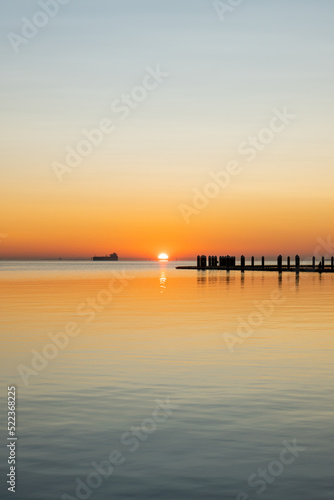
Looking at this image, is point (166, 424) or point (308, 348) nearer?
point (166, 424)

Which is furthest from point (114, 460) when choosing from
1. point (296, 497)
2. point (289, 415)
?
point (289, 415)

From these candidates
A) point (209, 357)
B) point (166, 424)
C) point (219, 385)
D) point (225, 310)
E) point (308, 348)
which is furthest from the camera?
point (225, 310)

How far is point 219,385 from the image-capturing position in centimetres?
1509

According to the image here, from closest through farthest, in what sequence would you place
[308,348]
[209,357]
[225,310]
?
[209,357] → [308,348] → [225,310]

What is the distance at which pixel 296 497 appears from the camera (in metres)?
8.33

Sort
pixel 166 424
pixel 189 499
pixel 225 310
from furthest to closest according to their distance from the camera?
pixel 225 310, pixel 166 424, pixel 189 499

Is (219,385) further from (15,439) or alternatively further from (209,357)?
(15,439)

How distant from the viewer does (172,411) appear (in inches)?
497

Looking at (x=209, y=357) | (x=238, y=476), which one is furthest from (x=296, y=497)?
(x=209, y=357)

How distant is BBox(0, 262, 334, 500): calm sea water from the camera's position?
29.1 ft

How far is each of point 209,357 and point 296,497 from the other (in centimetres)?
1079

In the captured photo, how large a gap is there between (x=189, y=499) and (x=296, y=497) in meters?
1.34

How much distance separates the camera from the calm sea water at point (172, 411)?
29.1 ft

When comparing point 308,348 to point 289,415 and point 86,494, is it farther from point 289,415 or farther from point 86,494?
point 86,494
